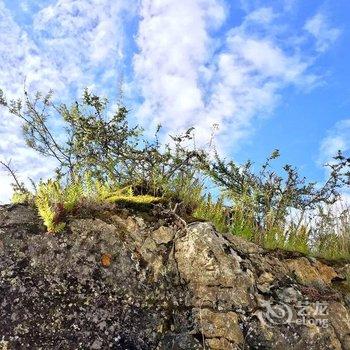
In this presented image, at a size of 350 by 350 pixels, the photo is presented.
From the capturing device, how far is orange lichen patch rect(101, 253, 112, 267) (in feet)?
16.1

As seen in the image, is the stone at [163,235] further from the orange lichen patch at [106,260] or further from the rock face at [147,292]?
the orange lichen patch at [106,260]

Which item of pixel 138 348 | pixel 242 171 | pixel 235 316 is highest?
pixel 242 171

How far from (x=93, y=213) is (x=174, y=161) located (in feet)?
9.48

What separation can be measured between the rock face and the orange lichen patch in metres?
0.01

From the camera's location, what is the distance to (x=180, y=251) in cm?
518

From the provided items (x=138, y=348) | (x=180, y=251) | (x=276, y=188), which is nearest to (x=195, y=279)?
(x=180, y=251)

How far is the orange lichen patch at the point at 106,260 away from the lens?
4895 millimetres

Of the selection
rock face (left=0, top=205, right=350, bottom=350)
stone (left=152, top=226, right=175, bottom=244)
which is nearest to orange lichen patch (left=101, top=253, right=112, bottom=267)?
rock face (left=0, top=205, right=350, bottom=350)

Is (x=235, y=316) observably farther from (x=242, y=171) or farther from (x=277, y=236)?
(x=242, y=171)

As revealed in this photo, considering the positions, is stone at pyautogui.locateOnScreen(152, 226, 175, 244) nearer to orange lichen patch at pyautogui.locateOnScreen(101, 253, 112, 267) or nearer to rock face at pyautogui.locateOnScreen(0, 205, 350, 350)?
rock face at pyautogui.locateOnScreen(0, 205, 350, 350)

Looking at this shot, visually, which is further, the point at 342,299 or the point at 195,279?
the point at 342,299

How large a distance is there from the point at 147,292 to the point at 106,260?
1.73 feet

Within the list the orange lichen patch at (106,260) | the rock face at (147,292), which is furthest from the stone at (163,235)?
the orange lichen patch at (106,260)

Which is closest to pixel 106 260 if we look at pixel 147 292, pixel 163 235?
pixel 147 292
